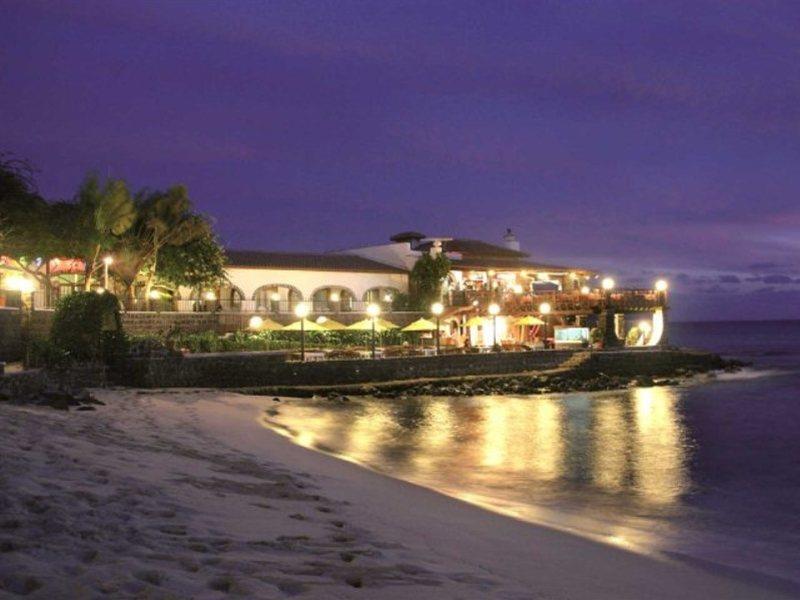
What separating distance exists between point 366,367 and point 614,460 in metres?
16.8

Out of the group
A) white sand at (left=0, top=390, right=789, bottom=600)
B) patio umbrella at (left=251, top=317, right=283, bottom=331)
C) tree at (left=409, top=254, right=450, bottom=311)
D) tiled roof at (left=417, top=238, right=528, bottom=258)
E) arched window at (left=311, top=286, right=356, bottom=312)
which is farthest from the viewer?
tiled roof at (left=417, top=238, right=528, bottom=258)

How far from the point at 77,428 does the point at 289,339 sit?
25.7 meters

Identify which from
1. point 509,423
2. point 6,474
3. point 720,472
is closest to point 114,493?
point 6,474

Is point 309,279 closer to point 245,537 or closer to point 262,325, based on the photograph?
point 262,325

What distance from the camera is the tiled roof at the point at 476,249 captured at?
5247 centimetres

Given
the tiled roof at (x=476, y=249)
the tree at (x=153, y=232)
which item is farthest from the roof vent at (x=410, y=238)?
the tree at (x=153, y=232)

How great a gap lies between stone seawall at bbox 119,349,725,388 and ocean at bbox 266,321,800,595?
3.20 meters

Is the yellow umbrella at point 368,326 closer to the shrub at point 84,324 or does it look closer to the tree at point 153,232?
the tree at point 153,232

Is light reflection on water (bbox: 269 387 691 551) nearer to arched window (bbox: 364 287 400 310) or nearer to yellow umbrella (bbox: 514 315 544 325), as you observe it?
yellow umbrella (bbox: 514 315 544 325)

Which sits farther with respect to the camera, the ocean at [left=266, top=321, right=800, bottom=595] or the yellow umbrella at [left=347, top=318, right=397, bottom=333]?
the yellow umbrella at [left=347, top=318, right=397, bottom=333]

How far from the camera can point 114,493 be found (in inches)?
257

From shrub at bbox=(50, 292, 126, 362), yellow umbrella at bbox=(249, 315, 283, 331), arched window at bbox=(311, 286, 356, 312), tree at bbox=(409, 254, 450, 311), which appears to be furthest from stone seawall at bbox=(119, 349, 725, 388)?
arched window at bbox=(311, 286, 356, 312)

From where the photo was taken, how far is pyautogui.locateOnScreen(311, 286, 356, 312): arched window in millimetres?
42744

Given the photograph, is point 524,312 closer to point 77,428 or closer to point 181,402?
point 181,402
